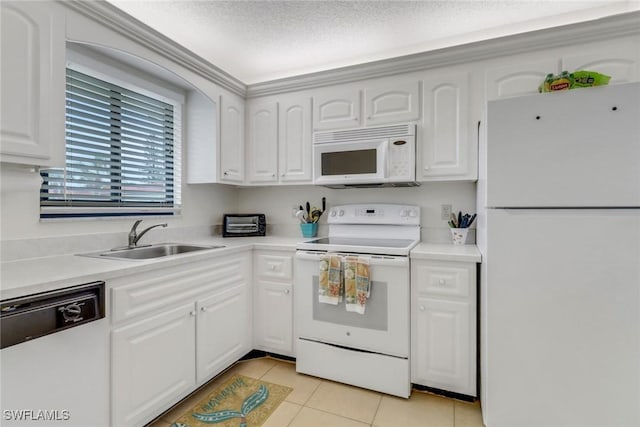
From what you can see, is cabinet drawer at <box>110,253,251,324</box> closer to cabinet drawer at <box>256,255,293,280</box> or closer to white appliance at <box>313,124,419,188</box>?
cabinet drawer at <box>256,255,293,280</box>

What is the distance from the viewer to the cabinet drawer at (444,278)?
182 centimetres

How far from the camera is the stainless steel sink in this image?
184 cm

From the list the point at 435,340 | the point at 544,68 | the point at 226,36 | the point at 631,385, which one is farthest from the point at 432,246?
the point at 226,36

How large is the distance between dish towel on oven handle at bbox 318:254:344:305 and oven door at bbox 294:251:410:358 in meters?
0.06

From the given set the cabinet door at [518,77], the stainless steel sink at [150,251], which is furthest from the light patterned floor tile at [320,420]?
the cabinet door at [518,77]

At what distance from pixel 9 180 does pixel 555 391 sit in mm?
2803

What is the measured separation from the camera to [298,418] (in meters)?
1.71

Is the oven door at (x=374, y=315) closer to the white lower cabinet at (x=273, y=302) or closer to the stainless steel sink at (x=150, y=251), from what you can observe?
the white lower cabinet at (x=273, y=302)

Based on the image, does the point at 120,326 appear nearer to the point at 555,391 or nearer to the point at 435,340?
the point at 435,340

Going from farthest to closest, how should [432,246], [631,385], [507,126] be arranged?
[432,246] → [507,126] → [631,385]

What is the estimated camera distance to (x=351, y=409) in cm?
180

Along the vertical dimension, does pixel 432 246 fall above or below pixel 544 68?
below

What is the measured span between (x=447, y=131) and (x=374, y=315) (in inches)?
52.4

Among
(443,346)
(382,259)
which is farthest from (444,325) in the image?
(382,259)
